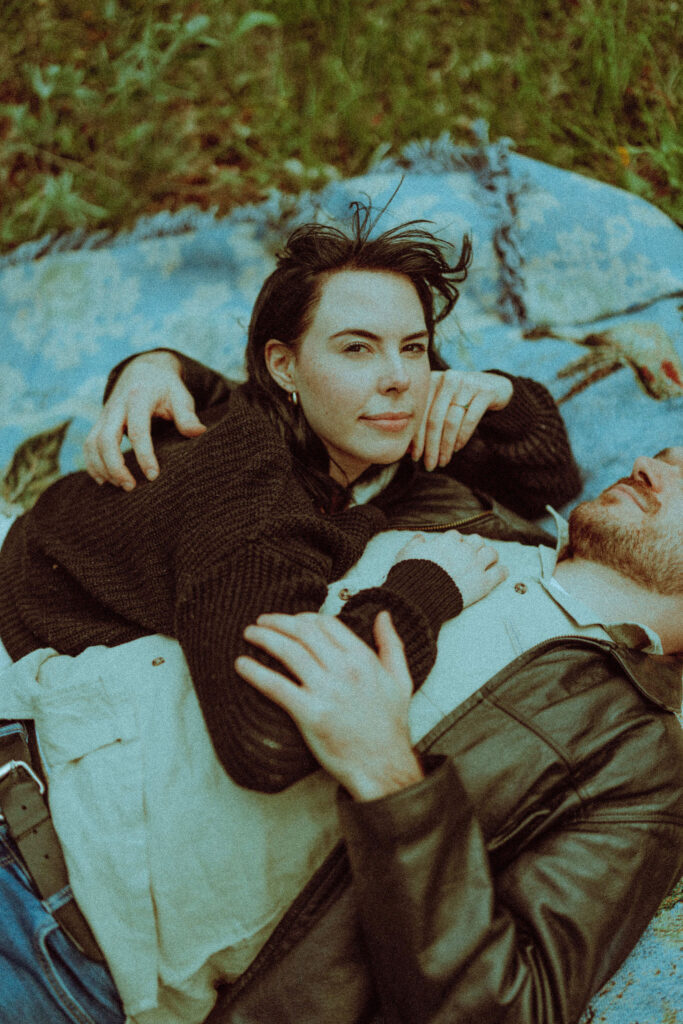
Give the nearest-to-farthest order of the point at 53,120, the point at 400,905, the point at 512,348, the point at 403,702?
the point at 400,905, the point at 403,702, the point at 512,348, the point at 53,120

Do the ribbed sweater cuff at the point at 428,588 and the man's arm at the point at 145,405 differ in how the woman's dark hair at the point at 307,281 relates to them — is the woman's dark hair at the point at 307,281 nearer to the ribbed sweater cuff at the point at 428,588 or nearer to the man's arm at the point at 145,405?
the man's arm at the point at 145,405

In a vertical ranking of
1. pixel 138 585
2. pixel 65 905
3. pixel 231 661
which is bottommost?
pixel 65 905

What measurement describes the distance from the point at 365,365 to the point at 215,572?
0.73 m

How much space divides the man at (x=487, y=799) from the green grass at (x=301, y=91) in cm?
237

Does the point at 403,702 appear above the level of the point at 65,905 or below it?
above

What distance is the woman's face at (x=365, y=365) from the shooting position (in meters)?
1.92

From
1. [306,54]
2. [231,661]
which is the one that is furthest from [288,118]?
[231,661]

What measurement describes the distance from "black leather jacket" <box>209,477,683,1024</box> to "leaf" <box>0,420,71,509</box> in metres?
1.71

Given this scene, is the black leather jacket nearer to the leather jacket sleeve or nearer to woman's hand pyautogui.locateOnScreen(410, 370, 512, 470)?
the leather jacket sleeve

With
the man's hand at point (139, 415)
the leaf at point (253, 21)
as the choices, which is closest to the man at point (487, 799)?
the man's hand at point (139, 415)

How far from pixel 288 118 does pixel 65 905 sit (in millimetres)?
3448

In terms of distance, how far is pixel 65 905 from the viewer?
1.53 m

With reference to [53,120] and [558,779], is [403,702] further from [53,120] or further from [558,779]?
[53,120]

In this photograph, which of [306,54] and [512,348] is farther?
[306,54]
